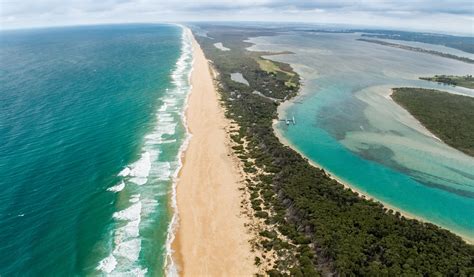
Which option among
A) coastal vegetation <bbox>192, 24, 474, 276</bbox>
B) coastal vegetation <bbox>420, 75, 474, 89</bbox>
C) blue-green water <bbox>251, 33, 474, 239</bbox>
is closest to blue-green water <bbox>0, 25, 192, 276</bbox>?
coastal vegetation <bbox>192, 24, 474, 276</bbox>

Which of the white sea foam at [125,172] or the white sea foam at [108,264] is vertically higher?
the white sea foam at [125,172]

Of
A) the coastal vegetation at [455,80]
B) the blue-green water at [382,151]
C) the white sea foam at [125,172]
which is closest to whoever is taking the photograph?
the blue-green water at [382,151]

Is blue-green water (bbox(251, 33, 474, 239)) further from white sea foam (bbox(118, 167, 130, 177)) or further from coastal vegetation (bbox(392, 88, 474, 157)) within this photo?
white sea foam (bbox(118, 167, 130, 177))

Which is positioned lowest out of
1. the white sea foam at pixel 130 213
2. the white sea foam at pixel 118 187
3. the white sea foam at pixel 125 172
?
the white sea foam at pixel 130 213

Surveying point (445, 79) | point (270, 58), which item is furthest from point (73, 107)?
point (445, 79)

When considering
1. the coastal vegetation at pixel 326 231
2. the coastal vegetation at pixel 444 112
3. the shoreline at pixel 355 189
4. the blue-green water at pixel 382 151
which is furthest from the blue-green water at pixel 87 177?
the coastal vegetation at pixel 444 112

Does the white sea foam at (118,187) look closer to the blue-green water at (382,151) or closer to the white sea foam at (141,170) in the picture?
the white sea foam at (141,170)

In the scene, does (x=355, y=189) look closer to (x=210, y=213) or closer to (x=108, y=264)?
(x=210, y=213)
